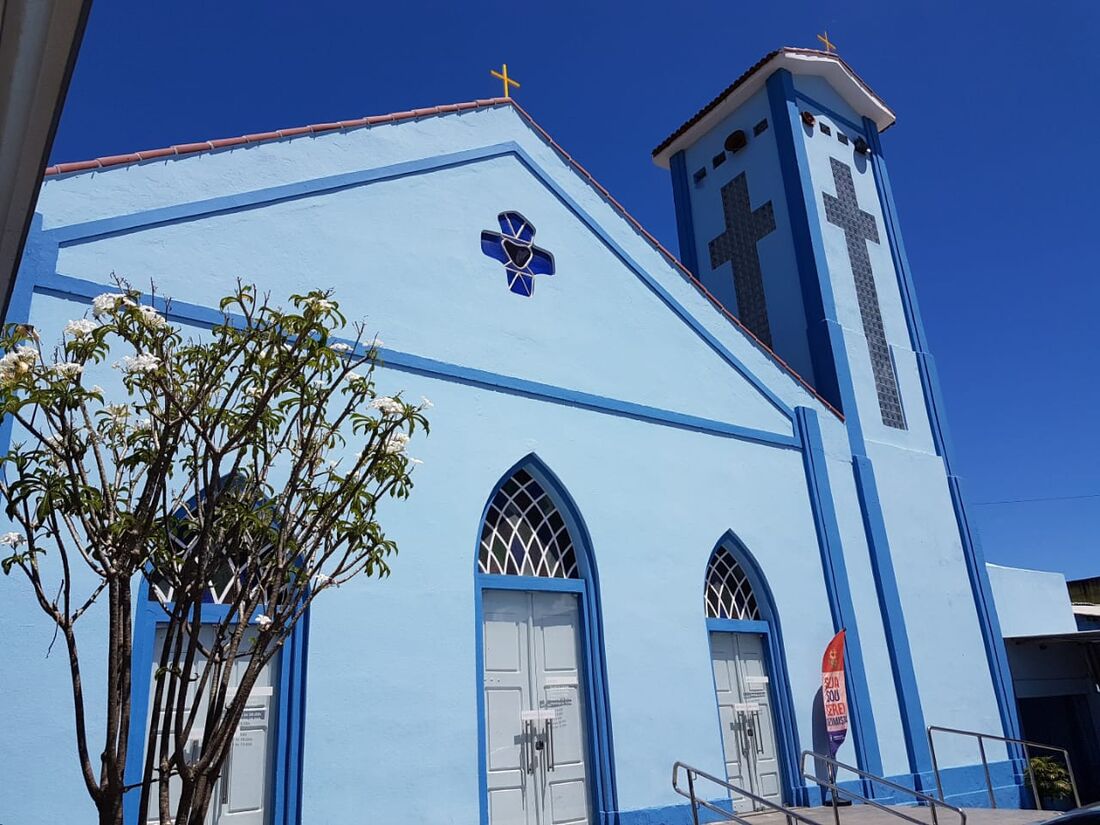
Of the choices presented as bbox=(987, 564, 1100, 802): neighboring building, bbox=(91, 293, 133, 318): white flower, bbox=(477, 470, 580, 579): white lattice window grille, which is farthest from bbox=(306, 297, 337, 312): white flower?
bbox=(987, 564, 1100, 802): neighboring building

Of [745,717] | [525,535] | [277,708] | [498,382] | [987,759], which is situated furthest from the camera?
[987,759]

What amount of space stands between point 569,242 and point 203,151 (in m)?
3.98

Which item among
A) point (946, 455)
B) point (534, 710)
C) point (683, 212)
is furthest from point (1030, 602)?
point (534, 710)

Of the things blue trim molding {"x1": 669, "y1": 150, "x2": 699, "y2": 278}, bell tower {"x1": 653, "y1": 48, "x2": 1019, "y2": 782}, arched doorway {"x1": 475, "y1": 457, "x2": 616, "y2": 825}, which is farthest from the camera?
blue trim molding {"x1": 669, "y1": 150, "x2": 699, "y2": 278}

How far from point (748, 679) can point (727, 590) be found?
94cm

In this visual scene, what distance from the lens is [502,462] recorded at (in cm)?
829

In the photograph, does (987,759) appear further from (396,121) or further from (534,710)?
(396,121)

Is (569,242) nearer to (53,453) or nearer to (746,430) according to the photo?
(746,430)

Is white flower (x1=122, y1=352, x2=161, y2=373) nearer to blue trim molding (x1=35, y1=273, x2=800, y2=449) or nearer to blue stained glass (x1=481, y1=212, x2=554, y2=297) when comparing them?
blue trim molding (x1=35, y1=273, x2=800, y2=449)

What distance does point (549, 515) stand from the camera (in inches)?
341

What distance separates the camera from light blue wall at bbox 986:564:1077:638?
13359 millimetres

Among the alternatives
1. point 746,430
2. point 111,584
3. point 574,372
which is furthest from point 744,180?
point 111,584

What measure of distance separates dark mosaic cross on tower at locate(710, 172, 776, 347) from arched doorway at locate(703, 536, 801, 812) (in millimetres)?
4758

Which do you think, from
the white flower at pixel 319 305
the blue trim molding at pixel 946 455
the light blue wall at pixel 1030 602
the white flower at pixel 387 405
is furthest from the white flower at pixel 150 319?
the light blue wall at pixel 1030 602
